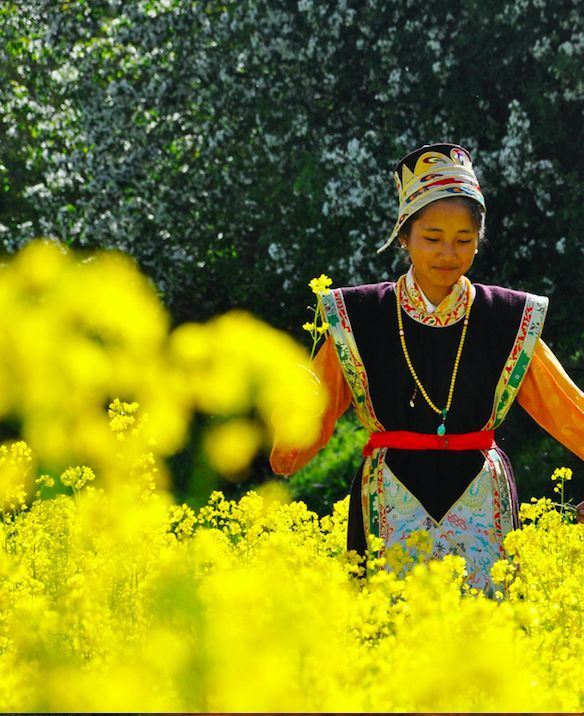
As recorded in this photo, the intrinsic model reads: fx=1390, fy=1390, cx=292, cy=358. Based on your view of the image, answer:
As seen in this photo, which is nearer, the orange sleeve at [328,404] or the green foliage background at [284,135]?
the orange sleeve at [328,404]

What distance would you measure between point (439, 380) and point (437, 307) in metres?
0.21

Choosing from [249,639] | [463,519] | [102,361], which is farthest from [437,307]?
[249,639]

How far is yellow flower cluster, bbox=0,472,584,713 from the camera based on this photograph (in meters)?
2.12

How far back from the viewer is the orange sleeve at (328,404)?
389cm

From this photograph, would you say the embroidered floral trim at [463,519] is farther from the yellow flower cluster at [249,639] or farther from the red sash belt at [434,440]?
the yellow flower cluster at [249,639]

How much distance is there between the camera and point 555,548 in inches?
172

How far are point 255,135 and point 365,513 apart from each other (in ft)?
21.5

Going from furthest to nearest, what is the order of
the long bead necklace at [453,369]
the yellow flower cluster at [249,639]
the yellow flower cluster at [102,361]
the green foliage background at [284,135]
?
the green foliage background at [284,135]
the long bead necklace at [453,369]
the yellow flower cluster at [102,361]
the yellow flower cluster at [249,639]

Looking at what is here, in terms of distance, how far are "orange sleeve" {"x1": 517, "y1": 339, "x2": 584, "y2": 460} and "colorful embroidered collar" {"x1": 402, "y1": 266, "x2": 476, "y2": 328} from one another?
25 cm

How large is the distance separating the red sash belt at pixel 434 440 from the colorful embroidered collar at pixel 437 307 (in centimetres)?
32

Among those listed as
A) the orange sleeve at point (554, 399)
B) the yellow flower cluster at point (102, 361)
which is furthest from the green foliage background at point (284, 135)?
the yellow flower cluster at point (102, 361)

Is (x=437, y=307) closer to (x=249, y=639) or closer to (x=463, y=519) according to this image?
(x=463, y=519)

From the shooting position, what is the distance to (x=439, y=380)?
390 centimetres

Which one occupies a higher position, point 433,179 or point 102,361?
point 433,179
